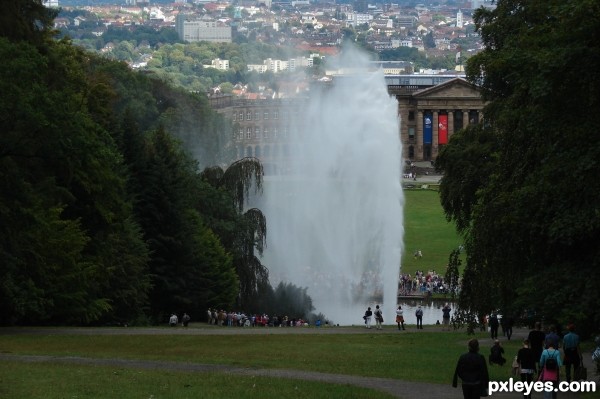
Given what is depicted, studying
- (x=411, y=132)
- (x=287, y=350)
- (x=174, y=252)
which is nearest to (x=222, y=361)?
(x=287, y=350)

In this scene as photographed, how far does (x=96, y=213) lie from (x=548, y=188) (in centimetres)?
2016

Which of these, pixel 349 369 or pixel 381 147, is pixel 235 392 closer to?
pixel 349 369

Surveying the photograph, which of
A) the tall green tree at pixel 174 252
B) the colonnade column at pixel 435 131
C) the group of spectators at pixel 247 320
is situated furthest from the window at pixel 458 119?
the group of spectators at pixel 247 320

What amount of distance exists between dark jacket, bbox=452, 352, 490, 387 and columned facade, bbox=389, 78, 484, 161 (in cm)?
14502

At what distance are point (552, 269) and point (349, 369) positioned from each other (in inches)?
166

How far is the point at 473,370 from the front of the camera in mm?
23703

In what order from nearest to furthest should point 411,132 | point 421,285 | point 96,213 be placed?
point 96,213
point 421,285
point 411,132

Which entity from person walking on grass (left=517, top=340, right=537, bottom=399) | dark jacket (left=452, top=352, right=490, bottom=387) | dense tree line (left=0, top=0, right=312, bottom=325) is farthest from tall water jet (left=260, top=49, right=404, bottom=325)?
dark jacket (left=452, top=352, right=490, bottom=387)

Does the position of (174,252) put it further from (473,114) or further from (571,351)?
(473,114)

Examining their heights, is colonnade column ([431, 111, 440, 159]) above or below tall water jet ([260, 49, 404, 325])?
above

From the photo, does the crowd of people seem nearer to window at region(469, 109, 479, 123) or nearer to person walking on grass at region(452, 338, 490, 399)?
person walking on grass at region(452, 338, 490, 399)

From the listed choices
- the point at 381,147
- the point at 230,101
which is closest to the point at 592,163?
the point at 381,147

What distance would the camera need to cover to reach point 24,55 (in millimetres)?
40750

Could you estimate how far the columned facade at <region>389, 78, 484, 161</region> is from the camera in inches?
6727
